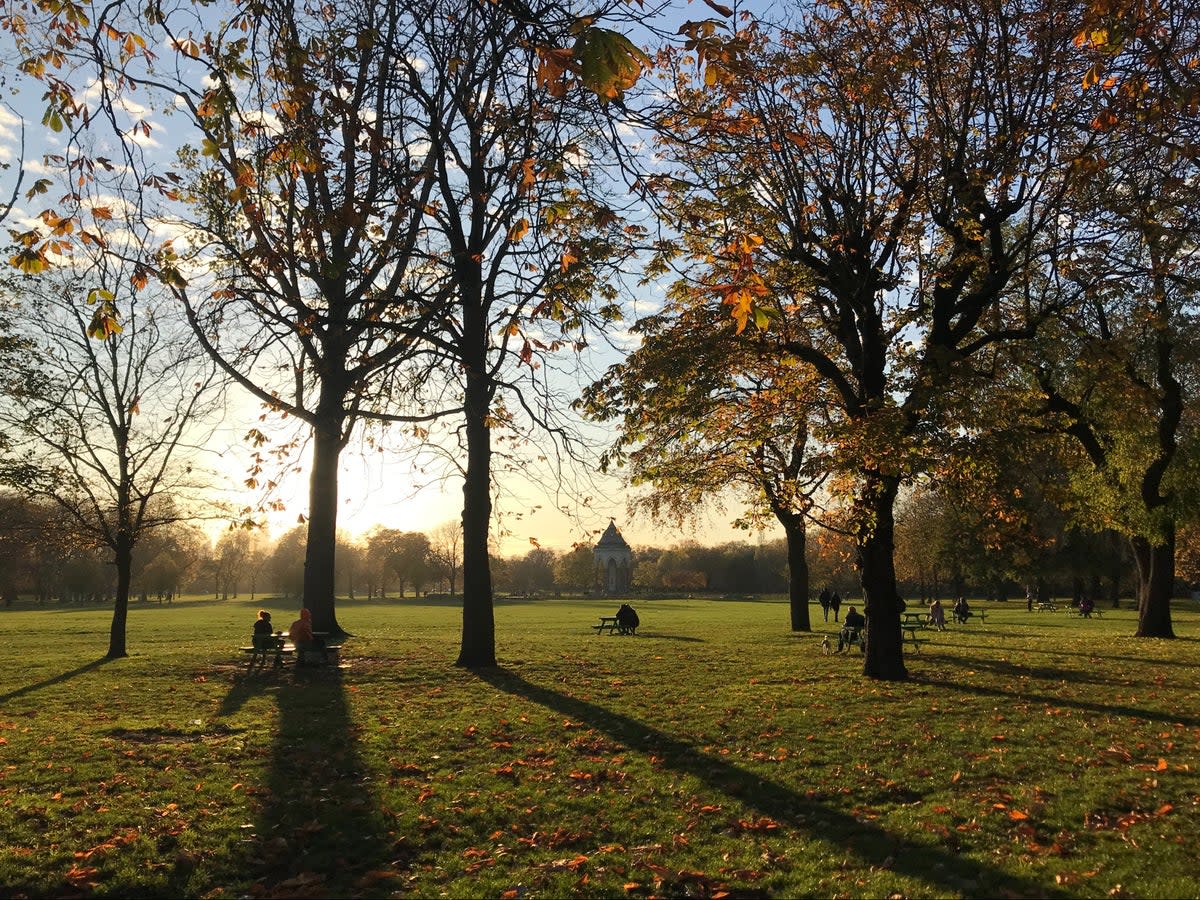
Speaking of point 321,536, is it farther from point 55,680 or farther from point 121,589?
point 55,680

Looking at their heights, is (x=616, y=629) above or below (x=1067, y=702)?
below

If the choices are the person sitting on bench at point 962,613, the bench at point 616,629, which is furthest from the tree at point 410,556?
the person sitting on bench at point 962,613

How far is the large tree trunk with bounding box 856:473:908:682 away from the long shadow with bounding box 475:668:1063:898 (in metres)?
6.79

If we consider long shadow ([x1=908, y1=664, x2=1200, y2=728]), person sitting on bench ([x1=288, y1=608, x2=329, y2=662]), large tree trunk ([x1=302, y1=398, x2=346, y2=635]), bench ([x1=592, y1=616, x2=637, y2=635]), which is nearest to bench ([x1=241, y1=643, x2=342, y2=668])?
person sitting on bench ([x1=288, y1=608, x2=329, y2=662])

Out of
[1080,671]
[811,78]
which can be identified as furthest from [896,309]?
[1080,671]

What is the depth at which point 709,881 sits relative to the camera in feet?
18.4

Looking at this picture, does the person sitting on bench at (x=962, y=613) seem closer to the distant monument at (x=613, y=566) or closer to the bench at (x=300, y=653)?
the bench at (x=300, y=653)

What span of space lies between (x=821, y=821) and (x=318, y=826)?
4.16m

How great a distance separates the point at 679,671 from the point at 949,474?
22.5 feet

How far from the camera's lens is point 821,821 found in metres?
6.93

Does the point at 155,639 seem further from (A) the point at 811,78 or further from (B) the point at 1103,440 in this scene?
(B) the point at 1103,440

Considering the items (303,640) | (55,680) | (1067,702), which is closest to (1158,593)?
(1067,702)

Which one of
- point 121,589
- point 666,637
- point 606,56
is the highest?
point 606,56

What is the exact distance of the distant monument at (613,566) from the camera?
10962cm
